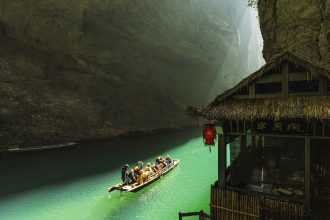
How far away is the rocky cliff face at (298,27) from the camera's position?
1431 centimetres

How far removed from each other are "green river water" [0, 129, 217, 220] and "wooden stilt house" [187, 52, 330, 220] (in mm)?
4319

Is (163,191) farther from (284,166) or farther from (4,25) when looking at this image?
(4,25)

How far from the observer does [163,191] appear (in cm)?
1519

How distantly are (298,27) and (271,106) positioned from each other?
1159 centimetres

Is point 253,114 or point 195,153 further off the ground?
point 253,114

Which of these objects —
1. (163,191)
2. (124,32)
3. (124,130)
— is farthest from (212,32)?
(163,191)

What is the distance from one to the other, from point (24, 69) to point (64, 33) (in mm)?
5905

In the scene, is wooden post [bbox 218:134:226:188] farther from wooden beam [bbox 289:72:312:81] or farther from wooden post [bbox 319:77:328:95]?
wooden post [bbox 319:77:328:95]

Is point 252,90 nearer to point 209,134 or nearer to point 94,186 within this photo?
point 209,134

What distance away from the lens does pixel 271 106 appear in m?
7.49

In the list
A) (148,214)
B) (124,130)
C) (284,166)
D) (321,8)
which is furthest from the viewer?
(124,130)

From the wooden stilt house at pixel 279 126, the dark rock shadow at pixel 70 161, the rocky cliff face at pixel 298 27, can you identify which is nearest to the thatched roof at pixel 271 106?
the wooden stilt house at pixel 279 126

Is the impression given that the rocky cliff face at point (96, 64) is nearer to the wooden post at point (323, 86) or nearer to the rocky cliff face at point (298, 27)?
the rocky cliff face at point (298, 27)

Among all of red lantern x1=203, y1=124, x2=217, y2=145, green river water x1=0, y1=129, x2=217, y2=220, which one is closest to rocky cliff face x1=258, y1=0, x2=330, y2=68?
red lantern x1=203, y1=124, x2=217, y2=145
